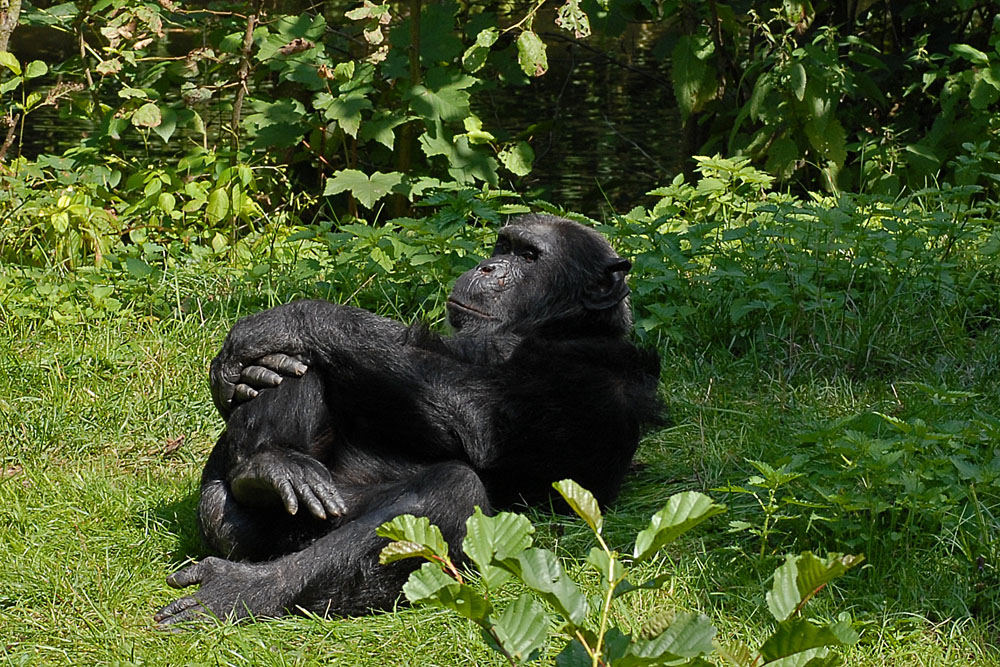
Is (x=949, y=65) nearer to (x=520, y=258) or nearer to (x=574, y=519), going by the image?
(x=520, y=258)

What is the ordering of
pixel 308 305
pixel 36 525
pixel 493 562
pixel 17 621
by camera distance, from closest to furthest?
pixel 493 562 → pixel 17 621 → pixel 308 305 → pixel 36 525

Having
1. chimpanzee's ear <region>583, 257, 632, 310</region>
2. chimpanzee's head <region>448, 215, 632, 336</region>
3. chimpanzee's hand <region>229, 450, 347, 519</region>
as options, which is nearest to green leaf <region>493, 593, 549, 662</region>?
chimpanzee's hand <region>229, 450, 347, 519</region>

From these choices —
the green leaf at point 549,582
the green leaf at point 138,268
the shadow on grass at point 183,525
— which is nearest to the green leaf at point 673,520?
the green leaf at point 549,582

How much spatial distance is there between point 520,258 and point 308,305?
2.72ft

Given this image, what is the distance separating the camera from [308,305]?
3.59 meters

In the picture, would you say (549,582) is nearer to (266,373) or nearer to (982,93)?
(266,373)

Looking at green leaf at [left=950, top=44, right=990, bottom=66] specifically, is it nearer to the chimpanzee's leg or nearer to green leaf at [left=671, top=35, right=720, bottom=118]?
green leaf at [left=671, top=35, right=720, bottom=118]

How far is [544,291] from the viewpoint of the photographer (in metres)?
4.00

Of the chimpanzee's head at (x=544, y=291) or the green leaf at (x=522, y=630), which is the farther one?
the chimpanzee's head at (x=544, y=291)

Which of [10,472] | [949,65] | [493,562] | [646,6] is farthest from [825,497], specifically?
[949,65]

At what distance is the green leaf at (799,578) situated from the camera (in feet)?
5.01

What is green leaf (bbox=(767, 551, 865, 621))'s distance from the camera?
1.53m

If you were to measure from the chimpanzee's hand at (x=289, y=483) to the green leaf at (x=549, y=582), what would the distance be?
1805mm

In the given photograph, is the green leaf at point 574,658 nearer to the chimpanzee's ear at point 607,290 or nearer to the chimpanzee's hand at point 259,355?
the chimpanzee's hand at point 259,355
